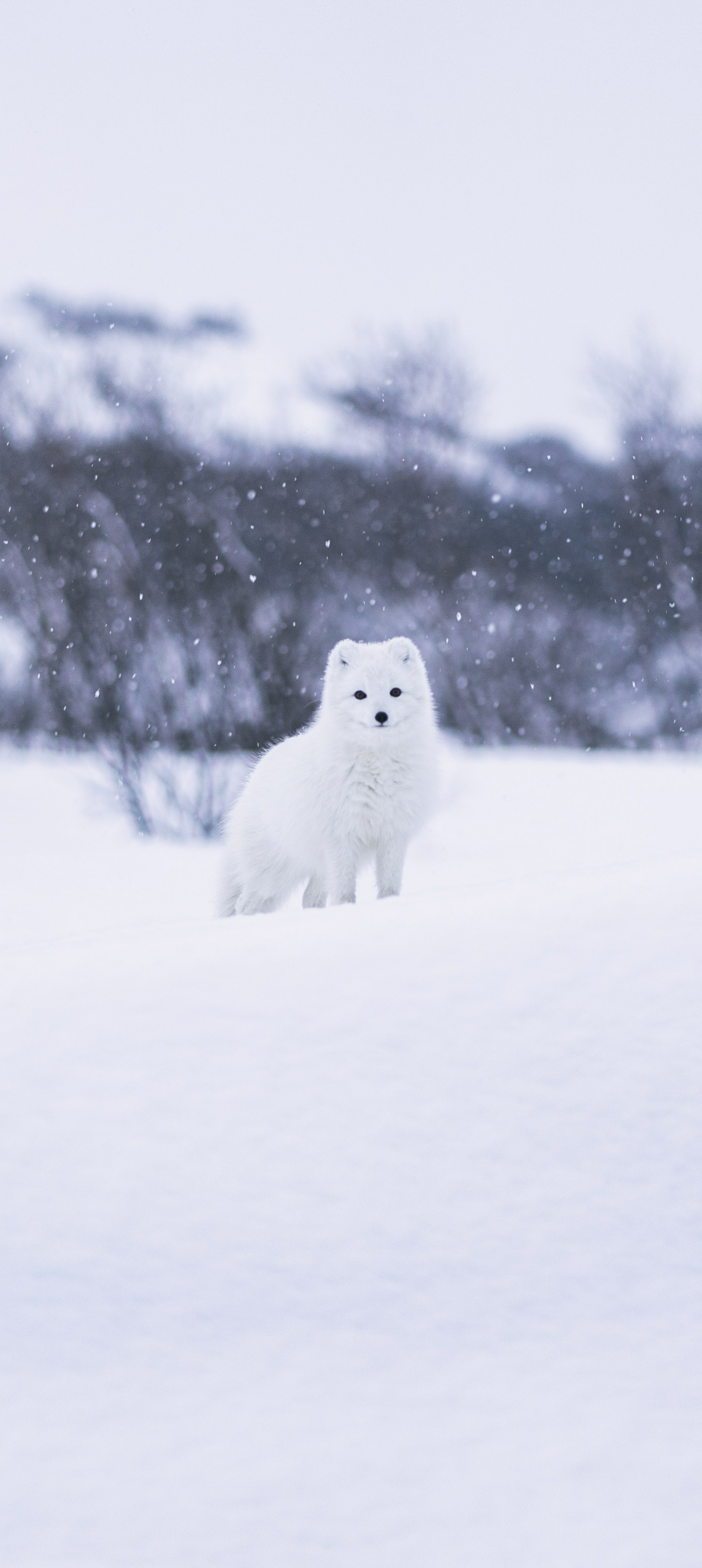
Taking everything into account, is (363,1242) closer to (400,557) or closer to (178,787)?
(178,787)

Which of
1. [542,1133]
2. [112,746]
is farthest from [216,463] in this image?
[542,1133]

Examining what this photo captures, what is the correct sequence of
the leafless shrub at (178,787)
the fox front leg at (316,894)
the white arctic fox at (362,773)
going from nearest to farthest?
the white arctic fox at (362,773), the fox front leg at (316,894), the leafless shrub at (178,787)

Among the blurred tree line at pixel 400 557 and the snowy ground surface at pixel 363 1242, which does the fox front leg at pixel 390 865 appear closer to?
the snowy ground surface at pixel 363 1242

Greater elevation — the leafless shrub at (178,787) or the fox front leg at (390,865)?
the leafless shrub at (178,787)

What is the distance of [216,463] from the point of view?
50.9ft

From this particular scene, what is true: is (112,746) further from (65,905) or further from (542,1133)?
(542,1133)

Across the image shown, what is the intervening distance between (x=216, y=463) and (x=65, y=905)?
7880 millimetres

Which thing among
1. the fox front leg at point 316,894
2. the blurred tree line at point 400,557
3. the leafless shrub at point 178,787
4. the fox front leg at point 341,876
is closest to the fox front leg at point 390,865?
the fox front leg at point 341,876

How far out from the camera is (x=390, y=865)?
441 centimetres

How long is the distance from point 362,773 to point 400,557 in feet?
42.5

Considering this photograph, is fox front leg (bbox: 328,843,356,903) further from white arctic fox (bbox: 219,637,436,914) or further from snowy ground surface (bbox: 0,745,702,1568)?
snowy ground surface (bbox: 0,745,702,1568)

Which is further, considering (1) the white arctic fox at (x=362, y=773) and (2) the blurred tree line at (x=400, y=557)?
(2) the blurred tree line at (x=400, y=557)

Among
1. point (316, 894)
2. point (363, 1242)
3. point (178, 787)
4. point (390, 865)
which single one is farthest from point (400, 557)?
→ point (363, 1242)

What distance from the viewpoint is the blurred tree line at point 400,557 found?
13711 millimetres
